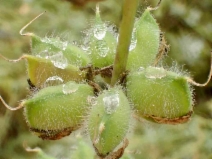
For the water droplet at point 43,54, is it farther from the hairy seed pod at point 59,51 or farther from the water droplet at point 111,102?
the water droplet at point 111,102

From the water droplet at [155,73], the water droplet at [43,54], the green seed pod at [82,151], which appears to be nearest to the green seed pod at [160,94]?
the water droplet at [155,73]

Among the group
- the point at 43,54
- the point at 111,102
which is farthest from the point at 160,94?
the point at 43,54

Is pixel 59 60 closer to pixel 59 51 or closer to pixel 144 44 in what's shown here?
pixel 59 51

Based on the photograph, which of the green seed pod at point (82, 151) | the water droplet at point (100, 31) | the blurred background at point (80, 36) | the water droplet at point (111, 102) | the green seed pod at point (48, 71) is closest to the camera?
the water droplet at point (111, 102)

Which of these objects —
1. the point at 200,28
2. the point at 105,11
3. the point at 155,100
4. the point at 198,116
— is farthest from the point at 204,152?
the point at 155,100

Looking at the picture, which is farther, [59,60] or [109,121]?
[59,60]

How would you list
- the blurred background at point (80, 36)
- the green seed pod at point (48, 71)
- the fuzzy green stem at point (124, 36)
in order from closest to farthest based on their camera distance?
the fuzzy green stem at point (124, 36)
the green seed pod at point (48, 71)
the blurred background at point (80, 36)

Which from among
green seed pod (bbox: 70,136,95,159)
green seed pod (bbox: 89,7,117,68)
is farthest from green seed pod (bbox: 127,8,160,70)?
green seed pod (bbox: 70,136,95,159)
